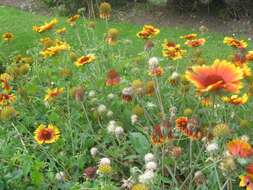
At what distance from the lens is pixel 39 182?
103 inches

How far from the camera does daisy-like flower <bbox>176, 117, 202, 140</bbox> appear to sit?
235 centimetres

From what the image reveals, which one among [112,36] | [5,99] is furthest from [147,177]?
[112,36]

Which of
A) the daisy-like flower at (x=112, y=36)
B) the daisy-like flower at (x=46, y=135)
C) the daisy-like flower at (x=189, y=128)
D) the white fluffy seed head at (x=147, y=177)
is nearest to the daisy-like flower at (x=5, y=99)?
the daisy-like flower at (x=46, y=135)

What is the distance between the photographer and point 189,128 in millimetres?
2363

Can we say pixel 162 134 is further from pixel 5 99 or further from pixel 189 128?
pixel 5 99

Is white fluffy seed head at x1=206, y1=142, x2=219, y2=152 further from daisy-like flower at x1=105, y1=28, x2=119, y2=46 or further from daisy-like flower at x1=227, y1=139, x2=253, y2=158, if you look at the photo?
daisy-like flower at x1=105, y1=28, x2=119, y2=46

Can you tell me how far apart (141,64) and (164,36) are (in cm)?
331

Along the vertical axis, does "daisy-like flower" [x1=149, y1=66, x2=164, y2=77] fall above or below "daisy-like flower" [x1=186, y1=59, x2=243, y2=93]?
below

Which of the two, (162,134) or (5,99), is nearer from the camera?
(162,134)

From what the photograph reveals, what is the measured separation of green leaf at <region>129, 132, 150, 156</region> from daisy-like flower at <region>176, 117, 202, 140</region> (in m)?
0.30

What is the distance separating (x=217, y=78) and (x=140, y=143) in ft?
3.33

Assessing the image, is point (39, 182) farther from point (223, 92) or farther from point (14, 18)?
point (14, 18)

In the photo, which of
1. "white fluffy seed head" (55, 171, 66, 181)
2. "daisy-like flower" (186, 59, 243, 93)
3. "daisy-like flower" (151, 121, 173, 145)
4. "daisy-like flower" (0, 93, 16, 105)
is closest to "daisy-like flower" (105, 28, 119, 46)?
"daisy-like flower" (0, 93, 16, 105)

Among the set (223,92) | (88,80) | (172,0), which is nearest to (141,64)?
(88,80)
